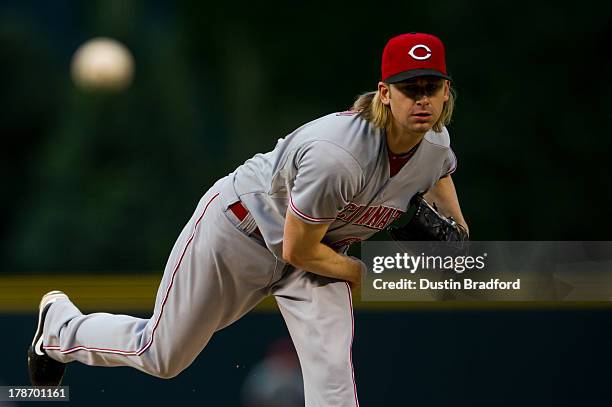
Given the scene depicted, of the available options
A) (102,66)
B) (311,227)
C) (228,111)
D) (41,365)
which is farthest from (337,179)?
(102,66)

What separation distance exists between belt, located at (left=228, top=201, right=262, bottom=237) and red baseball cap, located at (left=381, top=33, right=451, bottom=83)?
0.50m

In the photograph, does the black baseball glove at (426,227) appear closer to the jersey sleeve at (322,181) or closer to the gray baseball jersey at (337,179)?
the gray baseball jersey at (337,179)

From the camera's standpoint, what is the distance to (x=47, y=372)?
2986mm

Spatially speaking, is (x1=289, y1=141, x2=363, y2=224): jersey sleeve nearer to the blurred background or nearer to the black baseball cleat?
the black baseball cleat

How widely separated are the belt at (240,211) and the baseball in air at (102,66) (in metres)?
2.18

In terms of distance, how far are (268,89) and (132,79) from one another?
24.0 inches

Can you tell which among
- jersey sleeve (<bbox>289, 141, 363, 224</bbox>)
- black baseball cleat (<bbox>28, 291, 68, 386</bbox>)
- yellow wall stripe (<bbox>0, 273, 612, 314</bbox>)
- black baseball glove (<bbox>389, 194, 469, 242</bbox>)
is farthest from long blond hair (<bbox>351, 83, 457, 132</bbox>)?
black baseball cleat (<bbox>28, 291, 68, 386</bbox>)

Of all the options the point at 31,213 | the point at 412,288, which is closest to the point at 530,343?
the point at 412,288

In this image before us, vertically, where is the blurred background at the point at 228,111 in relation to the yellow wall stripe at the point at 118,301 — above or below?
above

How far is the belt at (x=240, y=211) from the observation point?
8.48 ft

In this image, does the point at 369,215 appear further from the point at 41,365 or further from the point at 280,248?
the point at 41,365

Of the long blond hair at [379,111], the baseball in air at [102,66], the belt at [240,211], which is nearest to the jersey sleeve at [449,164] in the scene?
the long blond hair at [379,111]

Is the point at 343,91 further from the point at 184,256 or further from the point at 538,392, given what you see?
the point at 184,256

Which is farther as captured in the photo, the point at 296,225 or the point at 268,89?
the point at 268,89
